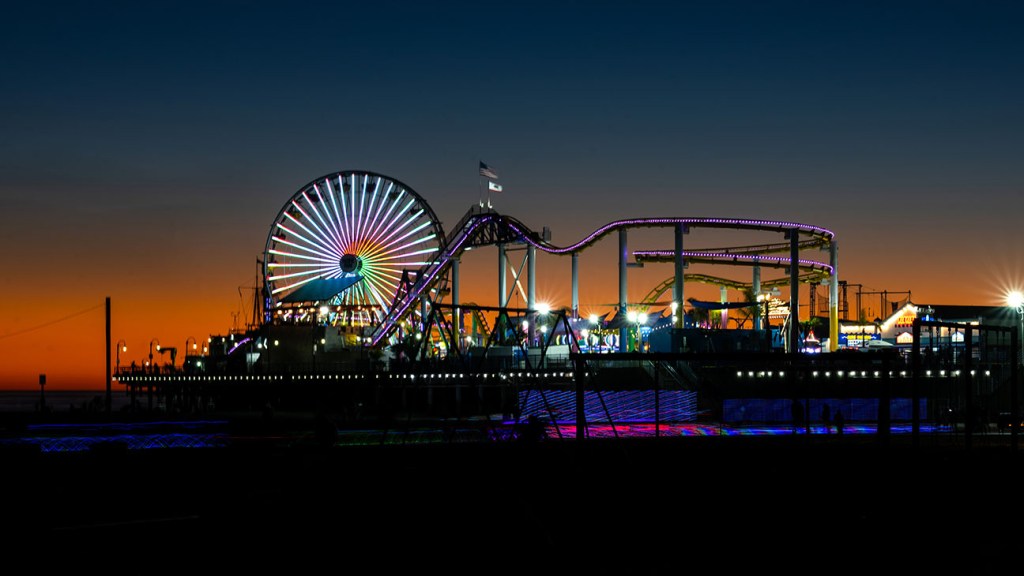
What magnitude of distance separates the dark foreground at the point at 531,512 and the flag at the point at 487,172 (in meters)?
50.4

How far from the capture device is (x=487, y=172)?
250ft

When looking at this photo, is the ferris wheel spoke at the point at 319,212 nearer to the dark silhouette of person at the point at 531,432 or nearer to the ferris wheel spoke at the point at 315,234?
the ferris wheel spoke at the point at 315,234

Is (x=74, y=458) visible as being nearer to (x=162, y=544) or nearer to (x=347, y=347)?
(x=162, y=544)

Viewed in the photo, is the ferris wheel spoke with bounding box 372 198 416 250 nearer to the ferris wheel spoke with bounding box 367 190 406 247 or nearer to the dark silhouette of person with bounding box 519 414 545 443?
the ferris wheel spoke with bounding box 367 190 406 247

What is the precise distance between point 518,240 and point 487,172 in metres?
5.94

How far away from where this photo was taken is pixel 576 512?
58.8ft

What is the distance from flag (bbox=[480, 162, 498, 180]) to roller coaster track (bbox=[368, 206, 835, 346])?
2.53m

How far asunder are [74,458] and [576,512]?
672 inches

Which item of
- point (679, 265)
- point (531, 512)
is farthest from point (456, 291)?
point (531, 512)

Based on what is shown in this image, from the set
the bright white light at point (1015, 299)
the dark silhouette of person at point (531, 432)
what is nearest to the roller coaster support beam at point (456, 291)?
the bright white light at point (1015, 299)

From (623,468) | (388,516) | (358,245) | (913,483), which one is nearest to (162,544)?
(388,516)

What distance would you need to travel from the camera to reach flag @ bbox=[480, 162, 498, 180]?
75875 mm

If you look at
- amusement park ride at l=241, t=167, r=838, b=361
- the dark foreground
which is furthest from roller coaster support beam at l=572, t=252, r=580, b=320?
the dark foreground

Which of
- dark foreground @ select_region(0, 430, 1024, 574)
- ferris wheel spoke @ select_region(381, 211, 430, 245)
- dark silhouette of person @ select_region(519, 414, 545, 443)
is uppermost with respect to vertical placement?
ferris wheel spoke @ select_region(381, 211, 430, 245)
